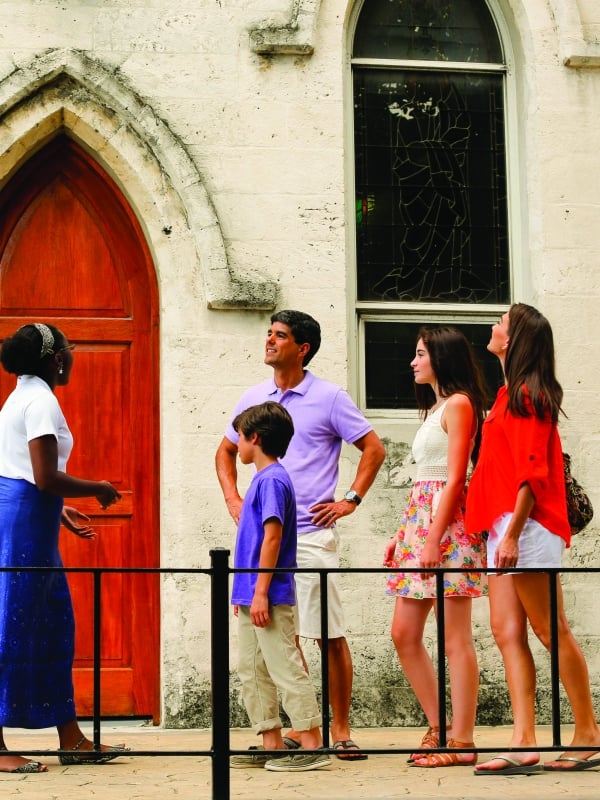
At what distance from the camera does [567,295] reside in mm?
7699

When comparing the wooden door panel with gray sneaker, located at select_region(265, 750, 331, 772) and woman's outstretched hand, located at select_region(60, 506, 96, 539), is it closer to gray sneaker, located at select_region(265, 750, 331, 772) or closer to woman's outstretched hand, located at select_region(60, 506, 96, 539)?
woman's outstretched hand, located at select_region(60, 506, 96, 539)

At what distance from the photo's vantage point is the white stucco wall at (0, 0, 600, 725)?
729 centimetres

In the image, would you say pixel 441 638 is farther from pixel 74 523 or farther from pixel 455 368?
pixel 74 523

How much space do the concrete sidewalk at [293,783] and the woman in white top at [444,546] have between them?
0.27 metres

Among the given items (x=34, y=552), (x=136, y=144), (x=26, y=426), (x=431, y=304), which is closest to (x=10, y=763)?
(x=34, y=552)

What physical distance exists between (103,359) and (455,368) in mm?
2444

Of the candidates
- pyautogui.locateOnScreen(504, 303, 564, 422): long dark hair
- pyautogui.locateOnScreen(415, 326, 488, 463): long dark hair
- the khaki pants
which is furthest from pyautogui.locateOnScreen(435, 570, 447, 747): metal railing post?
pyautogui.locateOnScreen(415, 326, 488, 463): long dark hair

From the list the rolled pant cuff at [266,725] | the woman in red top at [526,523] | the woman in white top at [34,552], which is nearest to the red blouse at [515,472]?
the woman in red top at [526,523]

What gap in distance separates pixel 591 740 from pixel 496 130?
13.0ft

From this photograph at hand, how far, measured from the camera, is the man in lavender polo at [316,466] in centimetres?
596

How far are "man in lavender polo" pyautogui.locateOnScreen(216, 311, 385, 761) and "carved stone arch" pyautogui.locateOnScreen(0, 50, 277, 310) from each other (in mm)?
1169

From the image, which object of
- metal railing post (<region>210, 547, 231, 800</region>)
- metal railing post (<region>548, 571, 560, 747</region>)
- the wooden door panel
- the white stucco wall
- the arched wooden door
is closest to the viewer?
metal railing post (<region>210, 547, 231, 800</region>)

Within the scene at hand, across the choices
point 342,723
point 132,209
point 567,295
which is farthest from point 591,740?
point 132,209

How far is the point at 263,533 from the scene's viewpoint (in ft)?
18.2
